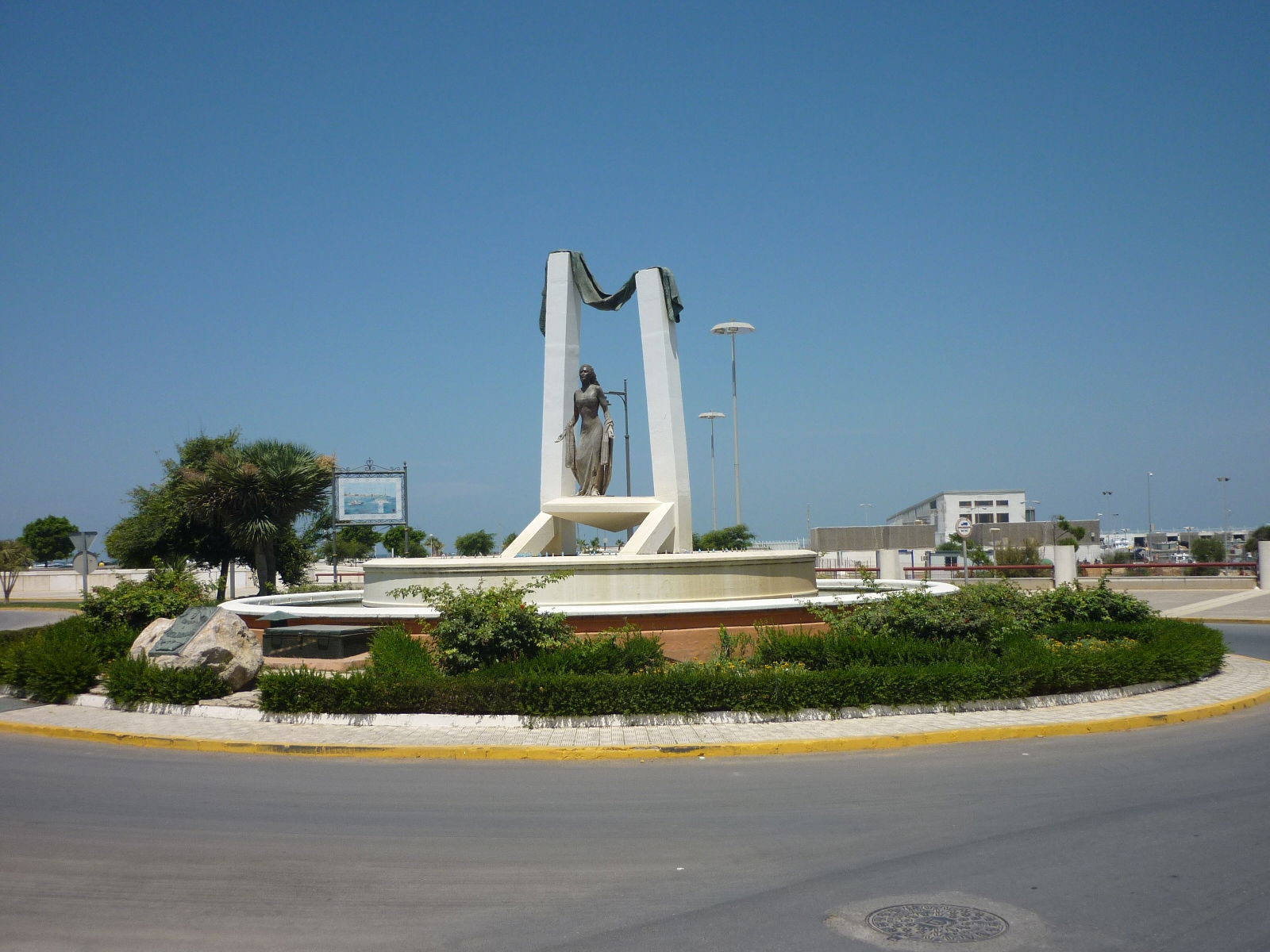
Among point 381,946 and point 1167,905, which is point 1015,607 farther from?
point 381,946

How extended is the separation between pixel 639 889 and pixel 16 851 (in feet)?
12.9

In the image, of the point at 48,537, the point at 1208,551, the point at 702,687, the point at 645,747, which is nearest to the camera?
the point at 645,747

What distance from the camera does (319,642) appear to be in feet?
45.8

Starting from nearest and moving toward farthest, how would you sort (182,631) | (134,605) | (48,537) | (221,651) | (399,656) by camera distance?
(221,651), (399,656), (182,631), (134,605), (48,537)

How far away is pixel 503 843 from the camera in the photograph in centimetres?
654

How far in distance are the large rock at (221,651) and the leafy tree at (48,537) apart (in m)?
90.4

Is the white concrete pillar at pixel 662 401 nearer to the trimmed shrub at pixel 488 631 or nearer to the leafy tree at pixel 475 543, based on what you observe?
the trimmed shrub at pixel 488 631

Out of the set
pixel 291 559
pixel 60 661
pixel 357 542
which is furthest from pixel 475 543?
pixel 60 661

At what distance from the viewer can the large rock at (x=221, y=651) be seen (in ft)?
39.2

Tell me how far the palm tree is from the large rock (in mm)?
18298

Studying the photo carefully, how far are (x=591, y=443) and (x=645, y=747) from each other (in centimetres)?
1163

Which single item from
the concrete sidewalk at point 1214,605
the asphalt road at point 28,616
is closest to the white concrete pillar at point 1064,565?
the concrete sidewalk at point 1214,605

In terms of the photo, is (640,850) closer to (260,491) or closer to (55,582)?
(260,491)

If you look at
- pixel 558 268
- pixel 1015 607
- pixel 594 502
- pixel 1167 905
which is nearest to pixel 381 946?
pixel 1167 905
